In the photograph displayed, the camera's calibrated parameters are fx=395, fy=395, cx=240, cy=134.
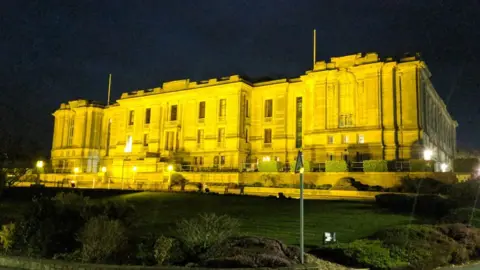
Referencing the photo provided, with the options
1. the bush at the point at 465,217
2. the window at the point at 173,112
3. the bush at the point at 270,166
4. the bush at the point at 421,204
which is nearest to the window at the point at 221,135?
the window at the point at 173,112

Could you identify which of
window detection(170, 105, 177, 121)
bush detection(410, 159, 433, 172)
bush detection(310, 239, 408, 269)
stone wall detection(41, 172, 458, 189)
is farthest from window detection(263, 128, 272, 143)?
bush detection(310, 239, 408, 269)

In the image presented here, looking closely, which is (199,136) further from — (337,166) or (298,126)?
(337,166)

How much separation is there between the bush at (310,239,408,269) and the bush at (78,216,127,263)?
5981 mm

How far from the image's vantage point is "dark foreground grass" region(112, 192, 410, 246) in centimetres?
1638

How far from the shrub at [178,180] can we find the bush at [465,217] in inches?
1183

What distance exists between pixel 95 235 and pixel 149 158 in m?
48.9

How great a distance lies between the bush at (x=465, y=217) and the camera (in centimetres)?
1752

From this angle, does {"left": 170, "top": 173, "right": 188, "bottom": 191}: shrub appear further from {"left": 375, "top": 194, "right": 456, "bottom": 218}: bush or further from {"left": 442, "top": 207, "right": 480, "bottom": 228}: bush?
{"left": 442, "top": 207, "right": 480, "bottom": 228}: bush

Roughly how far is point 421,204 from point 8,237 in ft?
69.0

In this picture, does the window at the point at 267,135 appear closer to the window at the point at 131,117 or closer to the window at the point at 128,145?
the window at the point at 128,145

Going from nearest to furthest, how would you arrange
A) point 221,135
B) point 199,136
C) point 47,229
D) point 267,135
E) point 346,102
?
1. point 47,229
2. point 346,102
3. point 267,135
4. point 221,135
5. point 199,136

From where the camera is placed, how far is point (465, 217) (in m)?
18.1

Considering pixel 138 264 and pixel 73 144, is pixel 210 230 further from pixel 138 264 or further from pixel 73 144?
pixel 73 144

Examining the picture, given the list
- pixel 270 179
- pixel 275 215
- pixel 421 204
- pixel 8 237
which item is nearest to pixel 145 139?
pixel 270 179
